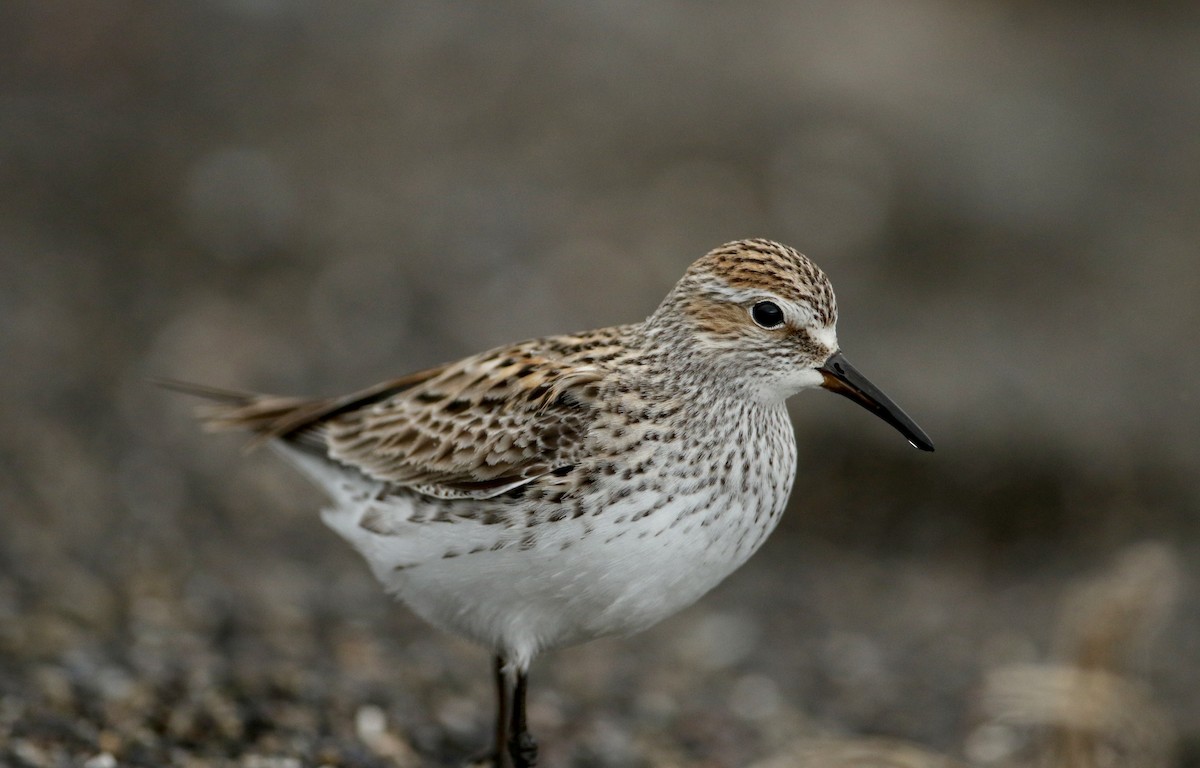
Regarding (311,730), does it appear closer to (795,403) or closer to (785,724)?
(785,724)

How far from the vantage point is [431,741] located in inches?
271

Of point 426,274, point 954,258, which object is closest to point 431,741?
point 426,274

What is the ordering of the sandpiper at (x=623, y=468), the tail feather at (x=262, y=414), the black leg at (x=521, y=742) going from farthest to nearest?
1. the tail feather at (x=262, y=414)
2. the black leg at (x=521, y=742)
3. the sandpiper at (x=623, y=468)

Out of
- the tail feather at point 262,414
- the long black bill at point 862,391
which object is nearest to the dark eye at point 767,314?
the long black bill at point 862,391

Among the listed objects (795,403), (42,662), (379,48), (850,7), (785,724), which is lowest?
(42,662)

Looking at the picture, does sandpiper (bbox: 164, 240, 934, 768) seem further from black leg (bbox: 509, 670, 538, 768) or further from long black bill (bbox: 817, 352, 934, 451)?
black leg (bbox: 509, 670, 538, 768)

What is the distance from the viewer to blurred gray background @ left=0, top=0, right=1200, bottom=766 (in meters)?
7.60

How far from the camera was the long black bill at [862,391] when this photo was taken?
521 centimetres

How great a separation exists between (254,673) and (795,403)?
489cm

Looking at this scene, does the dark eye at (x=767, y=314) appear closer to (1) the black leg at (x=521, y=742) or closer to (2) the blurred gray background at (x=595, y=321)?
(2) the blurred gray background at (x=595, y=321)

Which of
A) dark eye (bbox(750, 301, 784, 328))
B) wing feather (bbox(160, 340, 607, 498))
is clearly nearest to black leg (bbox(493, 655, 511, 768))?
wing feather (bbox(160, 340, 607, 498))

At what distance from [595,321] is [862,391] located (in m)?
6.01

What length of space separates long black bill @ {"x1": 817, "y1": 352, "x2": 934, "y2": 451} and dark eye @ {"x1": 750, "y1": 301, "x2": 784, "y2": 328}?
0.26m

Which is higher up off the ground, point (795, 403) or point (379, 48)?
point (379, 48)
